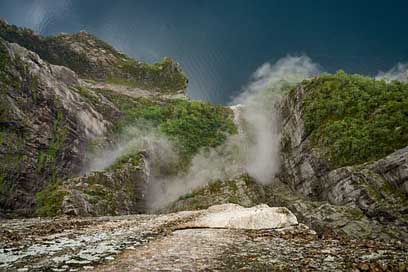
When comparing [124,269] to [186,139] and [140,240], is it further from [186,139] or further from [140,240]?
[186,139]

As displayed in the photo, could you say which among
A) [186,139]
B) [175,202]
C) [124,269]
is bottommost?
[124,269]

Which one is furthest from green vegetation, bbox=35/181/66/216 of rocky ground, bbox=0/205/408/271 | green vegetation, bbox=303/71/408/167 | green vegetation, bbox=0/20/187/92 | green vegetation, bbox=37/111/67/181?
green vegetation, bbox=0/20/187/92

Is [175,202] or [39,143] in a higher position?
[39,143]

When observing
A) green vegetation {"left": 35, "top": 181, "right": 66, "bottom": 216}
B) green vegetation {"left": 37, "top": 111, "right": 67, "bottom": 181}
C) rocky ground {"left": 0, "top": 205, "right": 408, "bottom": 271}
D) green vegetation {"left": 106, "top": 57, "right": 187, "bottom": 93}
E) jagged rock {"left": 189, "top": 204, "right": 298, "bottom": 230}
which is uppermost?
green vegetation {"left": 106, "top": 57, "right": 187, "bottom": 93}

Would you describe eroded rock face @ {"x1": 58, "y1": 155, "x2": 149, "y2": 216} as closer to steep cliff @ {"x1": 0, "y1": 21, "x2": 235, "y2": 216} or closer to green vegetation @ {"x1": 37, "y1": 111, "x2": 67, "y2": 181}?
steep cliff @ {"x1": 0, "y1": 21, "x2": 235, "y2": 216}

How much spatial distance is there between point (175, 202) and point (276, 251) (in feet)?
171

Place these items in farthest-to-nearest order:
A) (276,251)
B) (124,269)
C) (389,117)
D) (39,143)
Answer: (39,143) → (389,117) → (276,251) → (124,269)

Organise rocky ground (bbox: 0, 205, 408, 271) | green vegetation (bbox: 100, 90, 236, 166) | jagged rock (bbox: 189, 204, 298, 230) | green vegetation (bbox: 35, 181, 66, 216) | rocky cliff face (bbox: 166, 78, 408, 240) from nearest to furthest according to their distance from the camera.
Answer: rocky ground (bbox: 0, 205, 408, 271)
jagged rock (bbox: 189, 204, 298, 230)
rocky cliff face (bbox: 166, 78, 408, 240)
green vegetation (bbox: 35, 181, 66, 216)
green vegetation (bbox: 100, 90, 236, 166)

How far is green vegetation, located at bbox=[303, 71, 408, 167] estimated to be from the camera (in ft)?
145

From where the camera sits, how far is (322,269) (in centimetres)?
979

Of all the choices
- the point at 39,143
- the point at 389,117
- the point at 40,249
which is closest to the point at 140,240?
the point at 40,249

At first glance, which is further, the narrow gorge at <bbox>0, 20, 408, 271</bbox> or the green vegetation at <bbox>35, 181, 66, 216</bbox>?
the green vegetation at <bbox>35, 181, 66, 216</bbox>

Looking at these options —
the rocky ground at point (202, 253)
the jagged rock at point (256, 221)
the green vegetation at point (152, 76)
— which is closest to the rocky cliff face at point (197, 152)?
the jagged rock at point (256, 221)

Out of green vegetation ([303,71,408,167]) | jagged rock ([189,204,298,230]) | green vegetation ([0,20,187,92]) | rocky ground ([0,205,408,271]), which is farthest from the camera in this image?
green vegetation ([0,20,187,92])
